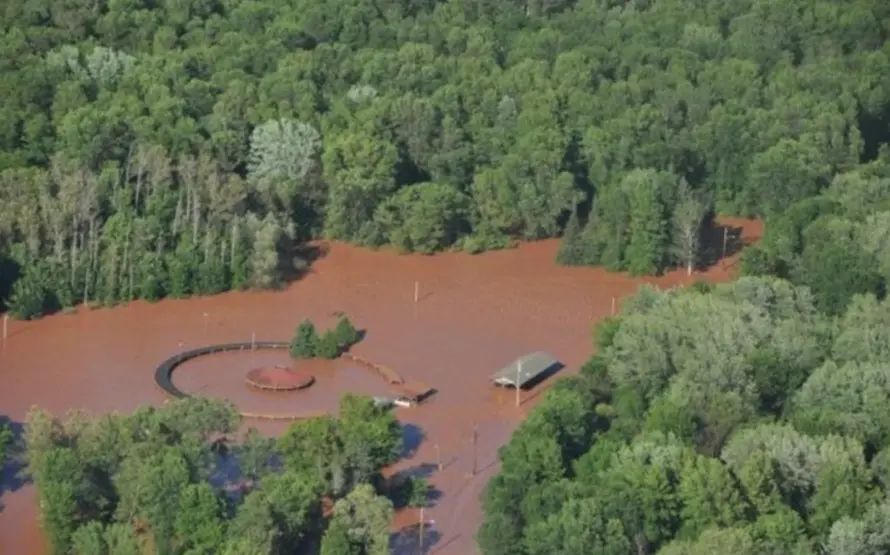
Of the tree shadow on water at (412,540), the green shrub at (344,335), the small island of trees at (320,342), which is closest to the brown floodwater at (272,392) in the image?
the small island of trees at (320,342)

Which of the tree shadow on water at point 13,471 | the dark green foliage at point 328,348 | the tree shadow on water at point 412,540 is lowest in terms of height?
the tree shadow on water at point 412,540

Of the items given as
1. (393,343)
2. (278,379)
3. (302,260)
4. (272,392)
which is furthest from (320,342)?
(302,260)

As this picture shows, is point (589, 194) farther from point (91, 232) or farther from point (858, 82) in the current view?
point (91, 232)

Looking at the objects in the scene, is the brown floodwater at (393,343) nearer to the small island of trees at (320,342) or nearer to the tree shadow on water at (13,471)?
the tree shadow on water at (13,471)

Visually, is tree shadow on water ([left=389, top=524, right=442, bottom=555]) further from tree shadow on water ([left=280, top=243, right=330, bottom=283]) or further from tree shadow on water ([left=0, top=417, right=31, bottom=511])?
tree shadow on water ([left=280, top=243, right=330, bottom=283])

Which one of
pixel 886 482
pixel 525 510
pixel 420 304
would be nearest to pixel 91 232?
pixel 420 304

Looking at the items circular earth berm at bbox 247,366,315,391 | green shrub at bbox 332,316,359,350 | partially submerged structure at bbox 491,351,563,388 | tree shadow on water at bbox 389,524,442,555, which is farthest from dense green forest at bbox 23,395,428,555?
green shrub at bbox 332,316,359,350

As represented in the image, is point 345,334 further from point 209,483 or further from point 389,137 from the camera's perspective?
point 209,483
